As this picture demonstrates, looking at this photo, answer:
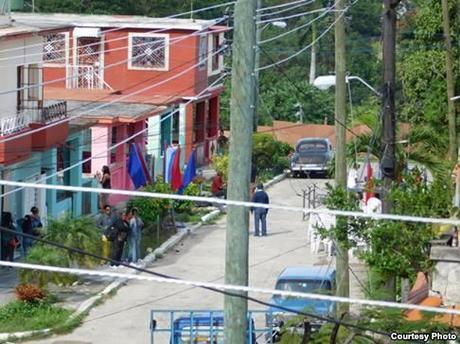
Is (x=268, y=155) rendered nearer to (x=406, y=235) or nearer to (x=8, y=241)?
(x=8, y=241)

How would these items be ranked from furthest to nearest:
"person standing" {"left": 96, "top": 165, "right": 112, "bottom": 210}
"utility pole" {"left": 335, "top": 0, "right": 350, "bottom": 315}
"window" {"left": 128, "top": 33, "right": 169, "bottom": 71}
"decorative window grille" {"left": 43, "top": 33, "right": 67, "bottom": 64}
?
"window" {"left": 128, "top": 33, "right": 169, "bottom": 71} < "decorative window grille" {"left": 43, "top": 33, "right": 67, "bottom": 64} < "person standing" {"left": 96, "top": 165, "right": 112, "bottom": 210} < "utility pole" {"left": 335, "top": 0, "right": 350, "bottom": 315}

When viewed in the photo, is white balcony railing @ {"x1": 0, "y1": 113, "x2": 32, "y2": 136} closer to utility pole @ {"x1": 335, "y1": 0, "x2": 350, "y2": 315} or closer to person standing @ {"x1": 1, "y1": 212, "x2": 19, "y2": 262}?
person standing @ {"x1": 1, "y1": 212, "x2": 19, "y2": 262}

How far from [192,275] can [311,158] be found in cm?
2056

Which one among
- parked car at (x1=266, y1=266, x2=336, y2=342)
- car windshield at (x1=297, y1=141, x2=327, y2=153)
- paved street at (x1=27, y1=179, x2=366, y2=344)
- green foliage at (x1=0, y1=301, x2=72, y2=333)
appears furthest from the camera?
car windshield at (x1=297, y1=141, x2=327, y2=153)

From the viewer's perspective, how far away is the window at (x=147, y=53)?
160ft

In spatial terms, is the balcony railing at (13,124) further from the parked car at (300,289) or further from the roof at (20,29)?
the parked car at (300,289)

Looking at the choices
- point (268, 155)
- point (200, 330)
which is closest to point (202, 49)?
point (268, 155)

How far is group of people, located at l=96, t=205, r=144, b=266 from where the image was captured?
99.6 ft

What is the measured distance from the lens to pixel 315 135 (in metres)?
61.3

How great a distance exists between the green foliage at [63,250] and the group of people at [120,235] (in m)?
1.33

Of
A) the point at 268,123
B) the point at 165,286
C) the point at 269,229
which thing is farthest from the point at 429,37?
the point at 268,123

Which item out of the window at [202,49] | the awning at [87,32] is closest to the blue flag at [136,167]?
the awning at [87,32]

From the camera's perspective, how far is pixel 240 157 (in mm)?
13492

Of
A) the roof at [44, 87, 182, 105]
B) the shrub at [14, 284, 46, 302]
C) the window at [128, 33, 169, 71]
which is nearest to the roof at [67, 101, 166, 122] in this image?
the roof at [44, 87, 182, 105]
